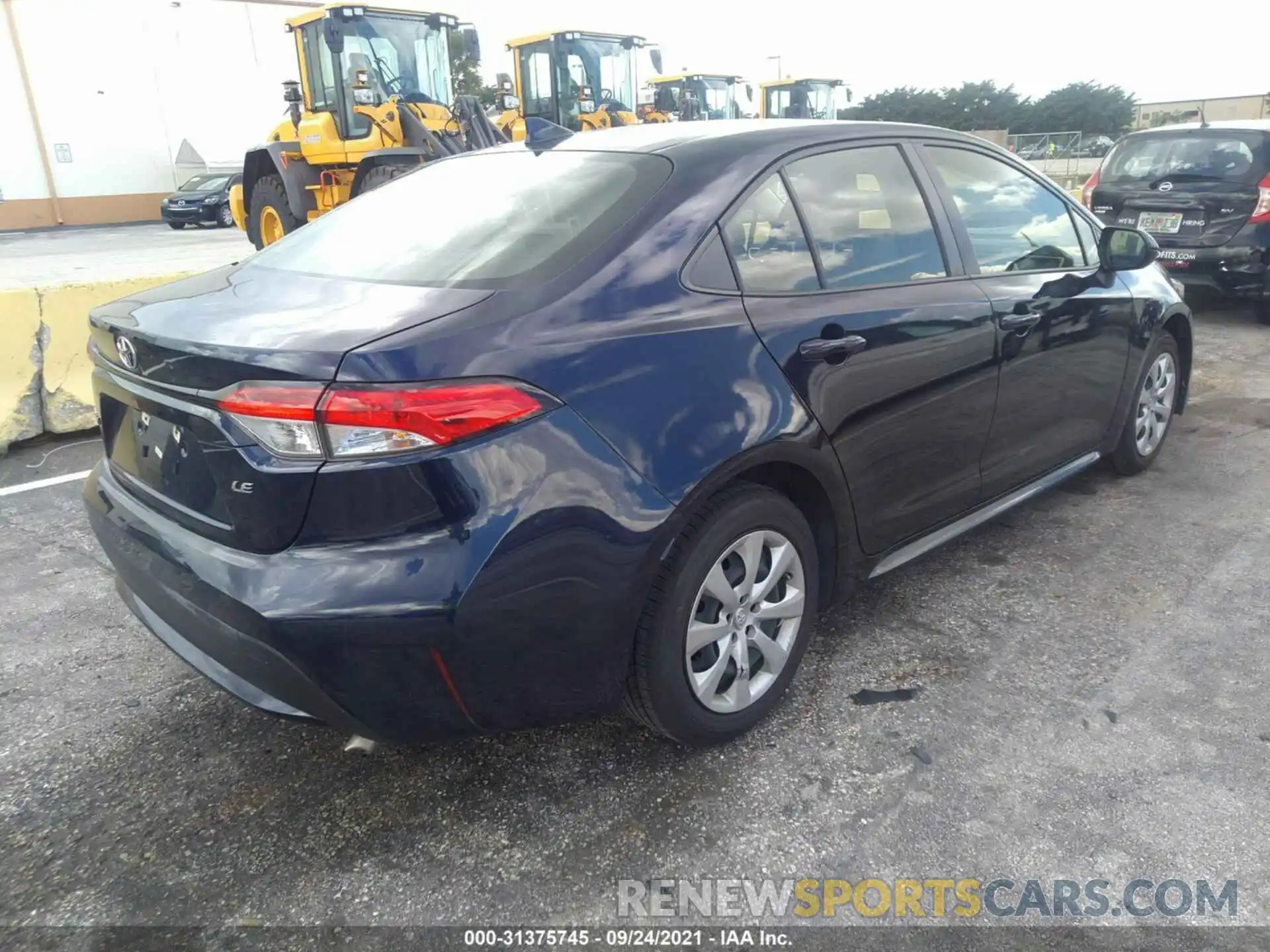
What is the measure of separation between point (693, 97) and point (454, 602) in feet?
68.5

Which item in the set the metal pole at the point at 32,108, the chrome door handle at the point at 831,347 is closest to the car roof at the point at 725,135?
the chrome door handle at the point at 831,347

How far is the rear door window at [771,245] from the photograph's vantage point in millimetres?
2490

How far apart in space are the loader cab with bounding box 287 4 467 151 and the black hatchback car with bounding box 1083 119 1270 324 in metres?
7.64

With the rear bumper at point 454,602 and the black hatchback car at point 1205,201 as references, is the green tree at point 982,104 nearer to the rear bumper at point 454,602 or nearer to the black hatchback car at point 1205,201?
the black hatchback car at point 1205,201

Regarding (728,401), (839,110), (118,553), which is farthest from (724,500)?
(839,110)

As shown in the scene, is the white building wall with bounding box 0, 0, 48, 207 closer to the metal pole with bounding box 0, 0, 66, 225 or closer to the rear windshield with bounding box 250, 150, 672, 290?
the metal pole with bounding box 0, 0, 66, 225

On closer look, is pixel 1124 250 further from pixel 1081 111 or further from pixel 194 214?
pixel 1081 111

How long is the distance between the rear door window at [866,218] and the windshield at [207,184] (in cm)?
2683

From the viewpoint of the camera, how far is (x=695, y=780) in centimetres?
248

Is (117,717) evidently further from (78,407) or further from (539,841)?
(78,407)

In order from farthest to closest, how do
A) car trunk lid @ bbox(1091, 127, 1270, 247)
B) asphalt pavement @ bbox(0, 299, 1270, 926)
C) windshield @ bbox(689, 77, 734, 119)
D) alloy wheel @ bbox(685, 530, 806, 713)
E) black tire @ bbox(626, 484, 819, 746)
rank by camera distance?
1. windshield @ bbox(689, 77, 734, 119)
2. car trunk lid @ bbox(1091, 127, 1270, 247)
3. alloy wheel @ bbox(685, 530, 806, 713)
4. black tire @ bbox(626, 484, 819, 746)
5. asphalt pavement @ bbox(0, 299, 1270, 926)

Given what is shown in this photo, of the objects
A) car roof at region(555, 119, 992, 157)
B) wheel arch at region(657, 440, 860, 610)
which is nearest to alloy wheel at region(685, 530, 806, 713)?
wheel arch at region(657, 440, 860, 610)

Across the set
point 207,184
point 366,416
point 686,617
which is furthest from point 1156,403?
point 207,184

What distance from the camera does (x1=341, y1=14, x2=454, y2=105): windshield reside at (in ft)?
38.5
